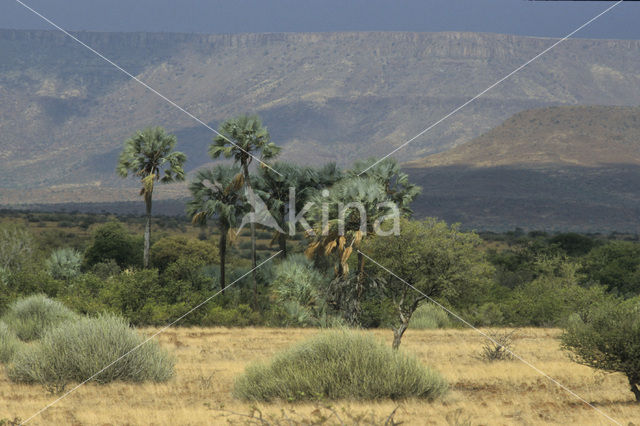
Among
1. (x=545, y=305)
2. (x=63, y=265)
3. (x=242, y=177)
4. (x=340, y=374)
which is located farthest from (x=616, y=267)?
(x=340, y=374)

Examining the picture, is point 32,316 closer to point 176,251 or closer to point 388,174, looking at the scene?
point 388,174

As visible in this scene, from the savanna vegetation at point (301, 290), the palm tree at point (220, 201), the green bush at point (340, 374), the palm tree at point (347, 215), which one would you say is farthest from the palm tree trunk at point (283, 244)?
the green bush at point (340, 374)

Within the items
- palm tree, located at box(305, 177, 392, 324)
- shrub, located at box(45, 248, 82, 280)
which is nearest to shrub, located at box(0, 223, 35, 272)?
shrub, located at box(45, 248, 82, 280)

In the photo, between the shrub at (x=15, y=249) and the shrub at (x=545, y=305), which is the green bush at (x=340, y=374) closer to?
the shrub at (x=545, y=305)

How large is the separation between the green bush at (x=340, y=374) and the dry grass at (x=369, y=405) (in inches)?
13.7

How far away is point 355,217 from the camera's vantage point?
1049 inches

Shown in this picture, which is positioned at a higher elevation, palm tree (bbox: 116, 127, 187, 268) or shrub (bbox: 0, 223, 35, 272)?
palm tree (bbox: 116, 127, 187, 268)

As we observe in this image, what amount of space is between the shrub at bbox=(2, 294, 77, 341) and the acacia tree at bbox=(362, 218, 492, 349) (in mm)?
10658

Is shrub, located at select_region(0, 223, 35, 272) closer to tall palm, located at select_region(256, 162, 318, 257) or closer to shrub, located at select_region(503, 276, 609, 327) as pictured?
tall palm, located at select_region(256, 162, 318, 257)

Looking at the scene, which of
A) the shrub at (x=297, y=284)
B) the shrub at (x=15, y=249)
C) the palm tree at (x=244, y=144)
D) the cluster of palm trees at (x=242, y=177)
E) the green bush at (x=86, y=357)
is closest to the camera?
the green bush at (x=86, y=357)

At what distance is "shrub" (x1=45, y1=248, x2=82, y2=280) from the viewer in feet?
162

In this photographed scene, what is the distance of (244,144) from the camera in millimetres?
38188

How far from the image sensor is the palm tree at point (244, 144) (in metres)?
38.3

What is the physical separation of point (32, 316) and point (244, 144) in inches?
579
